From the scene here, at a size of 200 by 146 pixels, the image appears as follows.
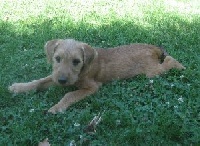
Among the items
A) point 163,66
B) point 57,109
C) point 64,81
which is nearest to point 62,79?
point 64,81

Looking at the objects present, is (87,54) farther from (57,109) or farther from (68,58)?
(57,109)

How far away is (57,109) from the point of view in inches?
232

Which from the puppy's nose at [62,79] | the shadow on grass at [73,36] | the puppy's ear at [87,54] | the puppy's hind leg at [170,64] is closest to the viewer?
the puppy's nose at [62,79]

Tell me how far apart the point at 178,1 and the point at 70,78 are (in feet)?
19.6

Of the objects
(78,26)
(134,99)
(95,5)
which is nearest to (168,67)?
(134,99)

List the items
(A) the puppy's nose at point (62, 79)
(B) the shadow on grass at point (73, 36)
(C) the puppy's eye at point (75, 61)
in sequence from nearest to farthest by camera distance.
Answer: (A) the puppy's nose at point (62, 79)
(C) the puppy's eye at point (75, 61)
(B) the shadow on grass at point (73, 36)

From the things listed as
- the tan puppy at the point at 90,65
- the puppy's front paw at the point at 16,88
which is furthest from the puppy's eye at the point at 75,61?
the puppy's front paw at the point at 16,88

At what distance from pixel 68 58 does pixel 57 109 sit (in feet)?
2.68

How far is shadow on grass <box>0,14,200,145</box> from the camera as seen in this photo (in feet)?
24.3

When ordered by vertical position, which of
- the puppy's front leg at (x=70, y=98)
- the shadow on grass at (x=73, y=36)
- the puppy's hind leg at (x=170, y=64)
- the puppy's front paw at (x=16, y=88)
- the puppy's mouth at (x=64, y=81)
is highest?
the puppy's mouth at (x=64, y=81)

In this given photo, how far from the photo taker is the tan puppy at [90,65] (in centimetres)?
625

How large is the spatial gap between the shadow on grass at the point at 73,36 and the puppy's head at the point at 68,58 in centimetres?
34

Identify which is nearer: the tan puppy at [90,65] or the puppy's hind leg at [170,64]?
the tan puppy at [90,65]

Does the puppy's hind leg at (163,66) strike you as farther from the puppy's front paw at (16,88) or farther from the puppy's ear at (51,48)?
the puppy's front paw at (16,88)
